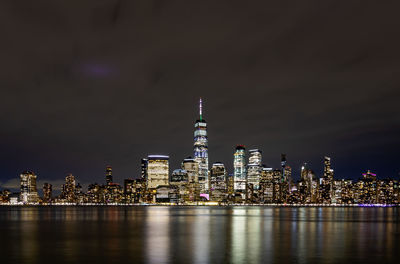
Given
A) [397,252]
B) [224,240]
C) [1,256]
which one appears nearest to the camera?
[1,256]

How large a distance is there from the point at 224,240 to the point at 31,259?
25.5 m

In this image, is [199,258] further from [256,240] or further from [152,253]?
[256,240]

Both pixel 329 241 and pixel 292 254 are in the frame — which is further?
pixel 329 241

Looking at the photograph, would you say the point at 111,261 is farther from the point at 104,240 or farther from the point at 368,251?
the point at 368,251

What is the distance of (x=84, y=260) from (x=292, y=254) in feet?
66.7

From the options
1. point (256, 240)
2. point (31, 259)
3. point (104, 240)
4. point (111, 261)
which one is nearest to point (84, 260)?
point (111, 261)

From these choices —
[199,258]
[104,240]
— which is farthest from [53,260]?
[104,240]

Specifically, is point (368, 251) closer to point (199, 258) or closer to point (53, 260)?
point (199, 258)

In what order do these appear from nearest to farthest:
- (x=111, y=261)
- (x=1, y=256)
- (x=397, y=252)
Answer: (x=111, y=261), (x=1, y=256), (x=397, y=252)

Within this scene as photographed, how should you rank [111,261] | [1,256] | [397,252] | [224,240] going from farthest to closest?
[224,240], [397,252], [1,256], [111,261]

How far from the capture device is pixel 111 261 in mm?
39000

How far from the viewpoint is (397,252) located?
45.5 meters

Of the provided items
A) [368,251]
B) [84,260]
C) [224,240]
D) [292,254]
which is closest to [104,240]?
[224,240]

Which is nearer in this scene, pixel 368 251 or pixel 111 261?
pixel 111 261
